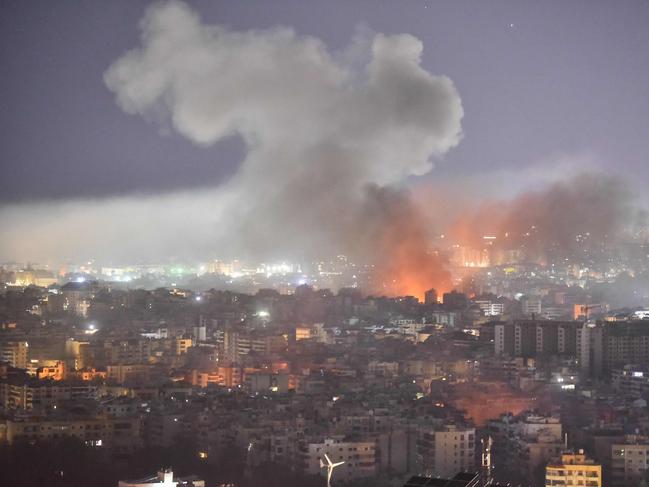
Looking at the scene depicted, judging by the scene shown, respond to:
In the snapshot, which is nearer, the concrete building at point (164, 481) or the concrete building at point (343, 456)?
the concrete building at point (164, 481)

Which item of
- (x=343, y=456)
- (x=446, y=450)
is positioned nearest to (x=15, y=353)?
(x=343, y=456)

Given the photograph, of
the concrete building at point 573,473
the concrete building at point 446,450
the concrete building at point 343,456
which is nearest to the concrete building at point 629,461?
the concrete building at point 573,473

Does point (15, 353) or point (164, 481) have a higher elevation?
point (15, 353)

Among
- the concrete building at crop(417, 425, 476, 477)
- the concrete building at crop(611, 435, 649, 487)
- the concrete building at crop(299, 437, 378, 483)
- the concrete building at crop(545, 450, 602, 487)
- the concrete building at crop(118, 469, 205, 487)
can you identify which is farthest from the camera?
the concrete building at crop(417, 425, 476, 477)

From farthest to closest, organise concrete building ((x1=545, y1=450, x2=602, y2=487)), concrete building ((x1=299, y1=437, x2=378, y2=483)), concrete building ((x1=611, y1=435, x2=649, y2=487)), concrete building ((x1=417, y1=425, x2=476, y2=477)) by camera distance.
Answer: concrete building ((x1=417, y1=425, x2=476, y2=477))
concrete building ((x1=299, y1=437, x2=378, y2=483))
concrete building ((x1=611, y1=435, x2=649, y2=487))
concrete building ((x1=545, y1=450, x2=602, y2=487))

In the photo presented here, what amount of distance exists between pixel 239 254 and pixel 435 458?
33.3 feet

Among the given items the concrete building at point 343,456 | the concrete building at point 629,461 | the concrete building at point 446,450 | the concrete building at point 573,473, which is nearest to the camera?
the concrete building at point 573,473

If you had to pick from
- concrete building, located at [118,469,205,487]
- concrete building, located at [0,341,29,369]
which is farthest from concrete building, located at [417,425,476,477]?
concrete building, located at [0,341,29,369]

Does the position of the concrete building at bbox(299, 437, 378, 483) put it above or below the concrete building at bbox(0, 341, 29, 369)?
below

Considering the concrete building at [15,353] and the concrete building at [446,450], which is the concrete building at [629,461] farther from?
the concrete building at [15,353]

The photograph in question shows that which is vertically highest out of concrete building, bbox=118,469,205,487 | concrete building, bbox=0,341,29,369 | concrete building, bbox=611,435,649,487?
concrete building, bbox=0,341,29,369

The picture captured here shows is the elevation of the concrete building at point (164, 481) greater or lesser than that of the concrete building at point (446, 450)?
lesser

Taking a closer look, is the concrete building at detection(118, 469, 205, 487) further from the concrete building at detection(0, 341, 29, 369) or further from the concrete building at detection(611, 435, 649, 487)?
the concrete building at detection(0, 341, 29, 369)

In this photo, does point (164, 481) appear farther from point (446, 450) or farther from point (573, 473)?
point (573, 473)
